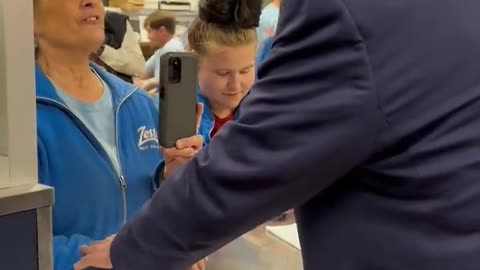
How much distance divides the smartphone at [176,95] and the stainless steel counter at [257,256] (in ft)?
0.98

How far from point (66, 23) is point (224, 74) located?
26.4 inches

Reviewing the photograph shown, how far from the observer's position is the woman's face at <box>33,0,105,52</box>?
45.2 inches

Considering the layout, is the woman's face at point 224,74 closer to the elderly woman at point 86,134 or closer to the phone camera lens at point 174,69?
the elderly woman at point 86,134

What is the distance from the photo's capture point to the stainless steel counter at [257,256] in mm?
1196

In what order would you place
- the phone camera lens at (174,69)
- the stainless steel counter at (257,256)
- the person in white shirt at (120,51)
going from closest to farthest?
the phone camera lens at (174,69) < the stainless steel counter at (257,256) < the person in white shirt at (120,51)

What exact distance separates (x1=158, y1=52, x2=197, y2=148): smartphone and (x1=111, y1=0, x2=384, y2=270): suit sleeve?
1.12 feet

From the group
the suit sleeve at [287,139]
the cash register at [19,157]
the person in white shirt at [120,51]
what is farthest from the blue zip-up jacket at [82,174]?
the person in white shirt at [120,51]

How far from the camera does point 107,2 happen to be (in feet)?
13.9

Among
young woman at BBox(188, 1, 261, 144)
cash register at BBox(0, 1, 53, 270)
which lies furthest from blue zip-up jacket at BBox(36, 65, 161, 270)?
young woman at BBox(188, 1, 261, 144)

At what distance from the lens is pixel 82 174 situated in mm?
1084

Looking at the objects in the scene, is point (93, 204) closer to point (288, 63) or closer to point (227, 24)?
point (288, 63)

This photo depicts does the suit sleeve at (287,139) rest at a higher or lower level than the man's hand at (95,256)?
higher

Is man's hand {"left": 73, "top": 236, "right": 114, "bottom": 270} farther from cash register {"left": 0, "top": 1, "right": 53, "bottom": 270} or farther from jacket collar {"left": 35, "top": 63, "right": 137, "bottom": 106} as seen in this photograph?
jacket collar {"left": 35, "top": 63, "right": 137, "bottom": 106}

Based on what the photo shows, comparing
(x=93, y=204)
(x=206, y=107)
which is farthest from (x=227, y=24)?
(x=93, y=204)
